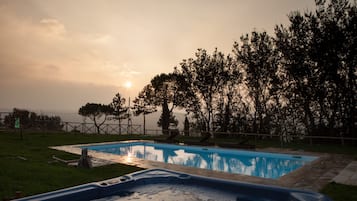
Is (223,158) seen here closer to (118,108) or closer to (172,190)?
(172,190)

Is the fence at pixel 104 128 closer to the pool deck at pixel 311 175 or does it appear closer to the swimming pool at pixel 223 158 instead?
the swimming pool at pixel 223 158

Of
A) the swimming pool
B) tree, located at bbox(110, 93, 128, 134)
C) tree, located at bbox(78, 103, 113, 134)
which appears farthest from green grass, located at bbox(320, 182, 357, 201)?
tree, located at bbox(78, 103, 113, 134)

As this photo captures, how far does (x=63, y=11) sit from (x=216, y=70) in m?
11.5

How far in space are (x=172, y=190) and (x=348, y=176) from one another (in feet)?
15.2

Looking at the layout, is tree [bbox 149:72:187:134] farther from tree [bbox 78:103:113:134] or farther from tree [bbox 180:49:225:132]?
tree [bbox 78:103:113:134]

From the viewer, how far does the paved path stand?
5453 mm

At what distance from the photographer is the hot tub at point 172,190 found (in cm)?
411

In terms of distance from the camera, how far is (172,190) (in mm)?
5273

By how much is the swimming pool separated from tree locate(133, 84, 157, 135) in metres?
10.3

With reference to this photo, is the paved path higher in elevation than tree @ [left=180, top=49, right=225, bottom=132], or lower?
lower

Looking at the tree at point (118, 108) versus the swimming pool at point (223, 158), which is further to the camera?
the tree at point (118, 108)

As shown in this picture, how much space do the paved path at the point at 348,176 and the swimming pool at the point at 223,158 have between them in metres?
1.68

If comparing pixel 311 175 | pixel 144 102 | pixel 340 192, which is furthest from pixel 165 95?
pixel 340 192

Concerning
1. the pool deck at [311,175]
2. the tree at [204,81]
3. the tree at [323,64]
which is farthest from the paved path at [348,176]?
the tree at [204,81]
